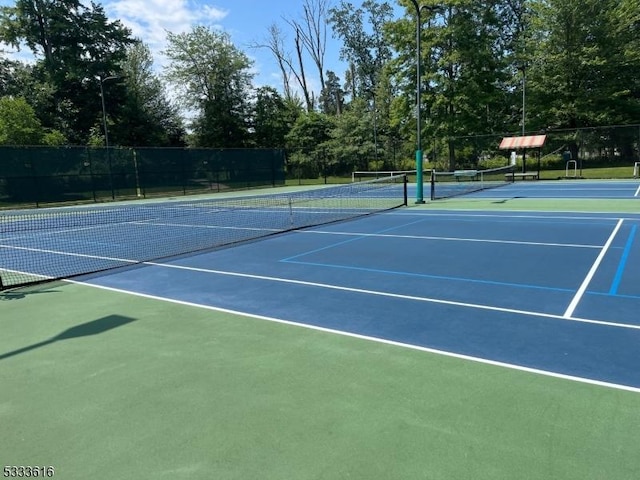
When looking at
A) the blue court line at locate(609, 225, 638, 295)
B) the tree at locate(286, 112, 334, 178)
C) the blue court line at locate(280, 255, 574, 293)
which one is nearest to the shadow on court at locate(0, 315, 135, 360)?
the blue court line at locate(280, 255, 574, 293)

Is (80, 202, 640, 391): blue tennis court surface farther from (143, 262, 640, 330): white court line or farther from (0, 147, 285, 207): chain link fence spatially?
(0, 147, 285, 207): chain link fence

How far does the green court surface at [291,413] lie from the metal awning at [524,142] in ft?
95.3

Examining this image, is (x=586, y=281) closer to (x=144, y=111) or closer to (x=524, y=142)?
(x=524, y=142)

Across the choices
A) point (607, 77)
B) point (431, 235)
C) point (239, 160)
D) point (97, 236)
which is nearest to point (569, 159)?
point (607, 77)

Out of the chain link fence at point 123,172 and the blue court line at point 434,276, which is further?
the chain link fence at point 123,172

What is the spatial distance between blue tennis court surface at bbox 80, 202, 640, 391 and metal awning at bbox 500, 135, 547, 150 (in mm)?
19779

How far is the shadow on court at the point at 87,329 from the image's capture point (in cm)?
482

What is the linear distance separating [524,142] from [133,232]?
25821mm

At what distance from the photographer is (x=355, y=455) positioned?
2.84m

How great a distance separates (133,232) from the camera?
13.8 meters

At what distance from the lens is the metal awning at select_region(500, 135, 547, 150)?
1166 inches

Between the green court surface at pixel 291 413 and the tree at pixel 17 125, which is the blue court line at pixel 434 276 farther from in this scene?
the tree at pixel 17 125

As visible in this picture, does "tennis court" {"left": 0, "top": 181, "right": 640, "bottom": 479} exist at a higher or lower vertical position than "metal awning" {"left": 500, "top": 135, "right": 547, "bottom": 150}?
lower

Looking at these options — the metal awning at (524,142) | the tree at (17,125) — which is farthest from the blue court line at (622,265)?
the tree at (17,125)
